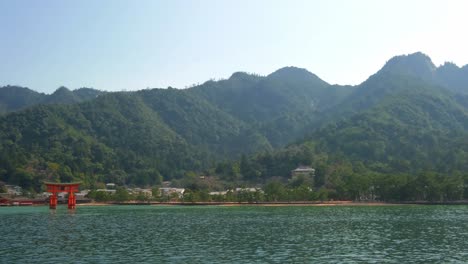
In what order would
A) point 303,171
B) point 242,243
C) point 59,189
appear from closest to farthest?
point 242,243 → point 59,189 → point 303,171

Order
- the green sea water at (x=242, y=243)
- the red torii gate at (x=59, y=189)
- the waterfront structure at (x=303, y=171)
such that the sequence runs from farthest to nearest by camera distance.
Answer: the waterfront structure at (x=303, y=171), the red torii gate at (x=59, y=189), the green sea water at (x=242, y=243)

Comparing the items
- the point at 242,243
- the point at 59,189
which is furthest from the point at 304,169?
the point at 242,243

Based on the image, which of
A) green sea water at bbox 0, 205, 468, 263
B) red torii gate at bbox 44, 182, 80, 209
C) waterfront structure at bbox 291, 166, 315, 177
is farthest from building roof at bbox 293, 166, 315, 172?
green sea water at bbox 0, 205, 468, 263

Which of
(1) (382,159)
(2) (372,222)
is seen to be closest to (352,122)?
(1) (382,159)

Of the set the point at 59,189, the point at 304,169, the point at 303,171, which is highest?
the point at 304,169

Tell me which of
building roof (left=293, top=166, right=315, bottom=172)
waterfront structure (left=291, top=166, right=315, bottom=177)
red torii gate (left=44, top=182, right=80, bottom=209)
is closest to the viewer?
red torii gate (left=44, top=182, right=80, bottom=209)

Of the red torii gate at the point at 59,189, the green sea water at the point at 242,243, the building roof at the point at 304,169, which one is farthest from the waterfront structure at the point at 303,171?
the green sea water at the point at 242,243

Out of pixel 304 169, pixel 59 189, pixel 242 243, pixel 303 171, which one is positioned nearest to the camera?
pixel 242 243

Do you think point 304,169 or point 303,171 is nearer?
point 303,171

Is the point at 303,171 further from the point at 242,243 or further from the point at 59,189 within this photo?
the point at 242,243

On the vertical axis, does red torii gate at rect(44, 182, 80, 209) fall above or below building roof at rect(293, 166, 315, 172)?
below

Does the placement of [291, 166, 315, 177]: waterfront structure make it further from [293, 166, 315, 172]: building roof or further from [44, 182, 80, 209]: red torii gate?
[44, 182, 80, 209]: red torii gate

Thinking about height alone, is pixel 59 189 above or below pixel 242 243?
above

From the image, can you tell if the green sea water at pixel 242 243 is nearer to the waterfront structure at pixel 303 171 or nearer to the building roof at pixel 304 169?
the waterfront structure at pixel 303 171
